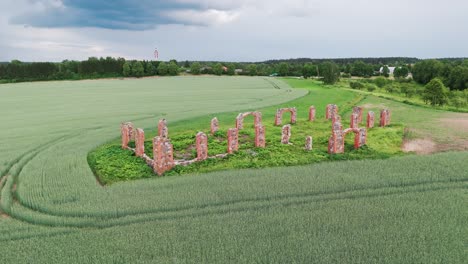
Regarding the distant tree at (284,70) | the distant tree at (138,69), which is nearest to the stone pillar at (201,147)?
the distant tree at (138,69)

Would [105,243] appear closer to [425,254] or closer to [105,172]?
[105,172]

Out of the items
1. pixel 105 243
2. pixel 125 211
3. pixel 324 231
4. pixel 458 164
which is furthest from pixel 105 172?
pixel 458 164

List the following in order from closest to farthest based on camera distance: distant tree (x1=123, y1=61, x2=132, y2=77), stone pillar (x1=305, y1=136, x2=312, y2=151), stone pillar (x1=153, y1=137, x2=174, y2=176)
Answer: stone pillar (x1=153, y1=137, x2=174, y2=176) → stone pillar (x1=305, y1=136, x2=312, y2=151) → distant tree (x1=123, y1=61, x2=132, y2=77)

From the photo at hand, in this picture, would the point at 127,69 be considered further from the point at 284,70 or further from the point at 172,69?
the point at 284,70

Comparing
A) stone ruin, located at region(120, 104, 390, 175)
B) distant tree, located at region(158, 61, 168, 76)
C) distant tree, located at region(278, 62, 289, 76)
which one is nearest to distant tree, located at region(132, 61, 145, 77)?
distant tree, located at region(158, 61, 168, 76)

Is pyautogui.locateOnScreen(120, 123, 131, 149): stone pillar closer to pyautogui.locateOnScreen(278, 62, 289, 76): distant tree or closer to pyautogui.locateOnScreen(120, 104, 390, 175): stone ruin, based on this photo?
pyautogui.locateOnScreen(120, 104, 390, 175): stone ruin
